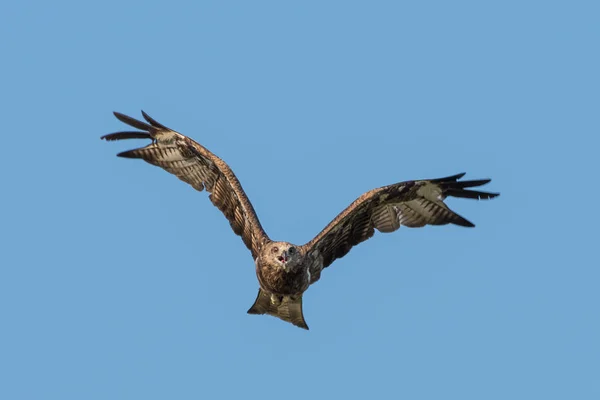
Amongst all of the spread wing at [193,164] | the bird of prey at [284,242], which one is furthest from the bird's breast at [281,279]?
the spread wing at [193,164]

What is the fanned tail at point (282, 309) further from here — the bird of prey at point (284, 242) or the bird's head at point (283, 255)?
the bird's head at point (283, 255)

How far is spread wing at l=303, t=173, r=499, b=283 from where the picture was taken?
46.8 feet

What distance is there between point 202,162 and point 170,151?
62 cm

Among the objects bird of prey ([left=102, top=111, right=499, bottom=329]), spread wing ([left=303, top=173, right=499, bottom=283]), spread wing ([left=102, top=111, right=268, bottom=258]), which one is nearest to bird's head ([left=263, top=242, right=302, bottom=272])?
bird of prey ([left=102, top=111, right=499, bottom=329])

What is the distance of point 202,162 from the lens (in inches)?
607

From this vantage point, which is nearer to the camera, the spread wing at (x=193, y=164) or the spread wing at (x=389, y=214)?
the spread wing at (x=389, y=214)

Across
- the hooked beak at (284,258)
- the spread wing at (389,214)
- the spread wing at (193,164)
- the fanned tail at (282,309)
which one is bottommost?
the fanned tail at (282,309)

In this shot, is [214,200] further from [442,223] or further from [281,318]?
[442,223]

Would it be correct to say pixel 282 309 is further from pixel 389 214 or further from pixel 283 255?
pixel 389 214

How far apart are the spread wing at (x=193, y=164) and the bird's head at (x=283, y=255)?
0.99 meters

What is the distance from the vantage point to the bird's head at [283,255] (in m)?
13.6

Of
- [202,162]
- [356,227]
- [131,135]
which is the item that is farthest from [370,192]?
[131,135]

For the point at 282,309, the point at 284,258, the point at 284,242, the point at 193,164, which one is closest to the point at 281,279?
the point at 284,258

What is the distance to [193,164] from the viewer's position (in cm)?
1562
